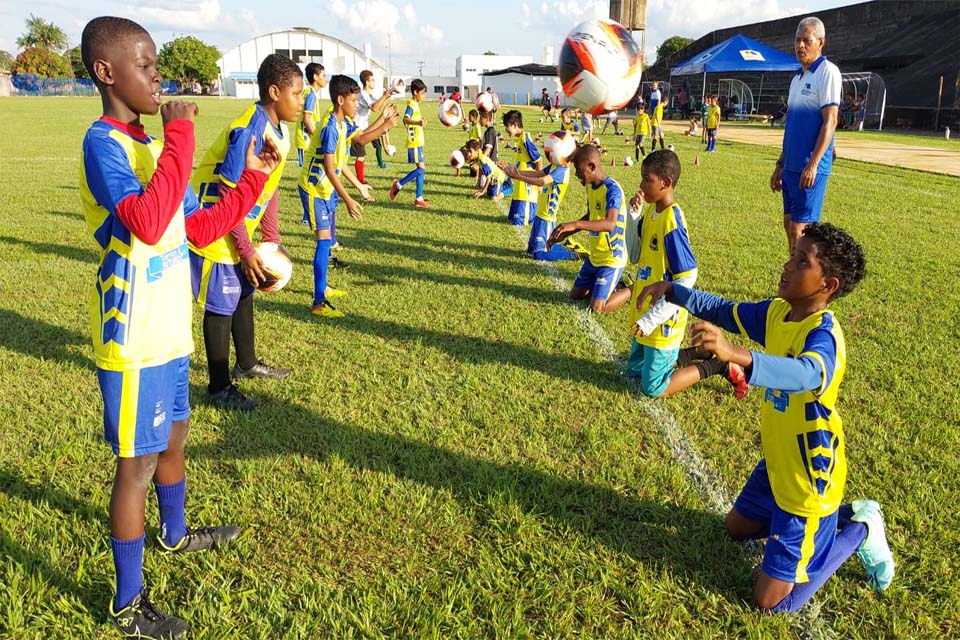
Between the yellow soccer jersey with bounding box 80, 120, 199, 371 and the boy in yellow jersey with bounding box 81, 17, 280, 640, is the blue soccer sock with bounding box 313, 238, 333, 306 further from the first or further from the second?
the yellow soccer jersey with bounding box 80, 120, 199, 371

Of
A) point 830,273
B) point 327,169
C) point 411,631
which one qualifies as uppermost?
point 327,169

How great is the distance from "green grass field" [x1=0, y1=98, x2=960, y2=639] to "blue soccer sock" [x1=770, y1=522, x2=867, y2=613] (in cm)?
8

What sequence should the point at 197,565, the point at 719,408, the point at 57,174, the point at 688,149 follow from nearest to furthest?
the point at 197,565 < the point at 719,408 < the point at 57,174 < the point at 688,149

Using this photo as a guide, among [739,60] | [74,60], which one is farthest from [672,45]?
[74,60]

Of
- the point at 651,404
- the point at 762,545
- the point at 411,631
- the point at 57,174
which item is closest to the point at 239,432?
the point at 411,631

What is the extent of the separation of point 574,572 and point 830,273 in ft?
5.42

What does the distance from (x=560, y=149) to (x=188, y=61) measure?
11829 centimetres

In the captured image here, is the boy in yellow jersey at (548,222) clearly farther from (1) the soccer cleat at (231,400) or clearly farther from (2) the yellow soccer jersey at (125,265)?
(2) the yellow soccer jersey at (125,265)

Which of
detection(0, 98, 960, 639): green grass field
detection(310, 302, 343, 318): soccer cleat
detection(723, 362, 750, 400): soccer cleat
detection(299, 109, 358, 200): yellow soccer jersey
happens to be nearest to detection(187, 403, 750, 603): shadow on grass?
detection(0, 98, 960, 639): green grass field

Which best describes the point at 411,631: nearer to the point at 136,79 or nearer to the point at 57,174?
the point at 136,79

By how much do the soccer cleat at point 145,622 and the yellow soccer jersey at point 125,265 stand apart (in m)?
0.93

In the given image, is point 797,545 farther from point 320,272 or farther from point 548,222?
point 548,222

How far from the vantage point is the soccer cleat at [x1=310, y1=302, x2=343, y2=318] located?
594 centimetres

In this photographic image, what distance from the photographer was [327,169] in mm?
6039
